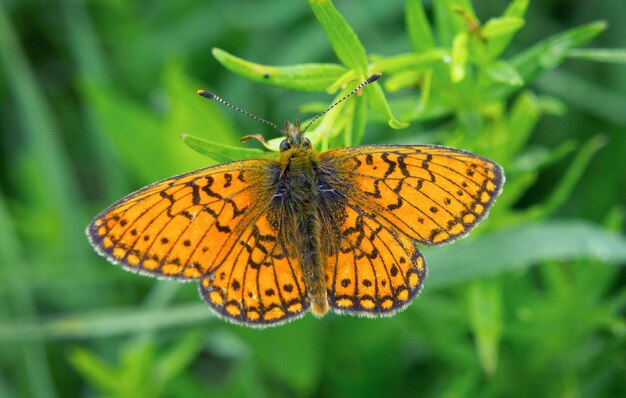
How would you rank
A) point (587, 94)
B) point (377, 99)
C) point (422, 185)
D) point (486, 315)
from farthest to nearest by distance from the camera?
1. point (587, 94)
2. point (486, 315)
3. point (422, 185)
4. point (377, 99)

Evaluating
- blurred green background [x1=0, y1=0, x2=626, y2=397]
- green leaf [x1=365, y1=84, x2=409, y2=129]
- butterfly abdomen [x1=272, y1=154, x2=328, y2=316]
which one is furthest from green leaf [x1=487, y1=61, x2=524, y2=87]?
butterfly abdomen [x1=272, y1=154, x2=328, y2=316]

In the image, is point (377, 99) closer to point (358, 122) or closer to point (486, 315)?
point (358, 122)

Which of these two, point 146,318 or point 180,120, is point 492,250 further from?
point 146,318

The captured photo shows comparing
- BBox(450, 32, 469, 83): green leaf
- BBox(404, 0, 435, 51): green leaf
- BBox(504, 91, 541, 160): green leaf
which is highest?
BBox(404, 0, 435, 51): green leaf

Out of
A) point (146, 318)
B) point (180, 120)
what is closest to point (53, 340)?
point (146, 318)

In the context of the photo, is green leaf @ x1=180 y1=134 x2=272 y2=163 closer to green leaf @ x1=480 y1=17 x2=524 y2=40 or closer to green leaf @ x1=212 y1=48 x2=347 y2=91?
green leaf @ x1=212 y1=48 x2=347 y2=91

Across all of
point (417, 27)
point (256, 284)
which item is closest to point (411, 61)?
point (417, 27)

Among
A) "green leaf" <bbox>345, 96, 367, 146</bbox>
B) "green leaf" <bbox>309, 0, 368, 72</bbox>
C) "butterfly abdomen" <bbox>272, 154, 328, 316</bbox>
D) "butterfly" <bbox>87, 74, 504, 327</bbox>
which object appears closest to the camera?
"green leaf" <bbox>309, 0, 368, 72</bbox>
